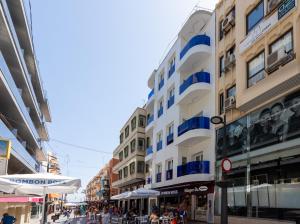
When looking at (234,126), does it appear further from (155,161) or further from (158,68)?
(158,68)

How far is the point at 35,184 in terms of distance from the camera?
1213 centimetres

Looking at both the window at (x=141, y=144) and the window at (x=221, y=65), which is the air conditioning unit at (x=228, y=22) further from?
the window at (x=141, y=144)

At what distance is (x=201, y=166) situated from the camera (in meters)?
24.3

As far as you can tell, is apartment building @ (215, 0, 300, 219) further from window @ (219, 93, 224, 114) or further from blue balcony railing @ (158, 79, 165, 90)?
blue balcony railing @ (158, 79, 165, 90)

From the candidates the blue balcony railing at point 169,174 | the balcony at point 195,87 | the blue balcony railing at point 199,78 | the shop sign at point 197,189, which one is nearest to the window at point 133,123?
the blue balcony railing at point 169,174

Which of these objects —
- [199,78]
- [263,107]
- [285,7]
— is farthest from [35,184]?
[199,78]

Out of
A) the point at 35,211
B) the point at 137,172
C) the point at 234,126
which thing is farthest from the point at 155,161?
the point at 35,211

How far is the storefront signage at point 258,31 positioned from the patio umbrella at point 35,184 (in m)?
10.8

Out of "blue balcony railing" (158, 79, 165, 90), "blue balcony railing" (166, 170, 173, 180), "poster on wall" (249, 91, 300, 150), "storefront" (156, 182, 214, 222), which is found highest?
"blue balcony railing" (158, 79, 165, 90)

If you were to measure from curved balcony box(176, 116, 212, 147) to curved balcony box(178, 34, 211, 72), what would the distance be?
4.51 meters

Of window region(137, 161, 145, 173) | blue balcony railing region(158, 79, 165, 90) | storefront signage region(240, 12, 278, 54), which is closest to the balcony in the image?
storefront signage region(240, 12, 278, 54)

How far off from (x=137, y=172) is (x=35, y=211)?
1906 cm

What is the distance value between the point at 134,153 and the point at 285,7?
3157 cm

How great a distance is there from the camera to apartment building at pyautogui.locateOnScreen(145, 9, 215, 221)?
24.8 m
